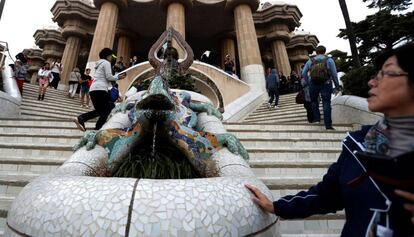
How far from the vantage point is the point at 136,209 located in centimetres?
131

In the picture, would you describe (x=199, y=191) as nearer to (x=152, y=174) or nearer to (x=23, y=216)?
(x=152, y=174)

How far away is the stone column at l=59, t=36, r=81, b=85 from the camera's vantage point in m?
21.8

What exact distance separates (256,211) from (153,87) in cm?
110

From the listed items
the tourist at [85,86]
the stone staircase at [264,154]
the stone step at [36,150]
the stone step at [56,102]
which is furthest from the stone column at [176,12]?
the stone step at [36,150]

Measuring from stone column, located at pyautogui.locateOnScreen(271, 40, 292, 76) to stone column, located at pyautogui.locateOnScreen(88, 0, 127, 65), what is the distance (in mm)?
11900

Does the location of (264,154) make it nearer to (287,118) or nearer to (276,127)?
(276,127)

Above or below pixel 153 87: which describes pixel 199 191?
below

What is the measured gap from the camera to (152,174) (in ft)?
6.89

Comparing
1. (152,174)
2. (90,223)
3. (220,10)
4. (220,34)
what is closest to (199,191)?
(90,223)

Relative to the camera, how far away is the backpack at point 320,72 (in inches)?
234

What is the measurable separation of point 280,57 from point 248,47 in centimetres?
681

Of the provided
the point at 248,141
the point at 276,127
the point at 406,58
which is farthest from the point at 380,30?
the point at 406,58

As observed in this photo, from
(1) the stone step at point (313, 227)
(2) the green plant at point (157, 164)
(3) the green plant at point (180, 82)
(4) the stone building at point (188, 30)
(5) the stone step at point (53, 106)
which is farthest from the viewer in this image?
(4) the stone building at point (188, 30)

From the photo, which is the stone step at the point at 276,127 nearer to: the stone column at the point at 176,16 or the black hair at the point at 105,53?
the black hair at the point at 105,53
